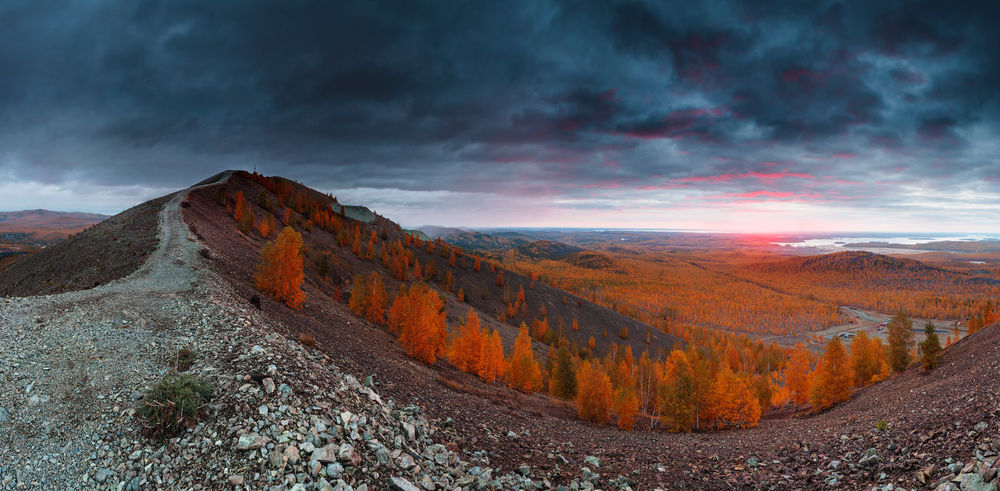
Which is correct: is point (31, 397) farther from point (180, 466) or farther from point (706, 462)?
point (706, 462)

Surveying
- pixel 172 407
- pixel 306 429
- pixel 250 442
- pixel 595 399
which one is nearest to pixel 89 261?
pixel 172 407

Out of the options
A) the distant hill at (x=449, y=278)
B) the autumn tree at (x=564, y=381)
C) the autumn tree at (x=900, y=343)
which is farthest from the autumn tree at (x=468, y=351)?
the autumn tree at (x=900, y=343)

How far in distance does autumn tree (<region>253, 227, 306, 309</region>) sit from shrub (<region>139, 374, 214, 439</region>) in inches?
831

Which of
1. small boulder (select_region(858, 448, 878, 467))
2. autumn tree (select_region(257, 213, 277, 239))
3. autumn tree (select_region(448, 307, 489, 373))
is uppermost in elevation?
autumn tree (select_region(257, 213, 277, 239))

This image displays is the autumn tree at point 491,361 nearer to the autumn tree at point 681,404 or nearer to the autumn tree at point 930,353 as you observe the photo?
the autumn tree at point 681,404

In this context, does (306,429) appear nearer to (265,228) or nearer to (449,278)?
(265,228)

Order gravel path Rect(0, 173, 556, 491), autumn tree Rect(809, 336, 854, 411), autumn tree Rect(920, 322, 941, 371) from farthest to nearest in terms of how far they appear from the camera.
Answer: autumn tree Rect(809, 336, 854, 411), autumn tree Rect(920, 322, 941, 371), gravel path Rect(0, 173, 556, 491)

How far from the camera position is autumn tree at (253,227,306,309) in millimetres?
31797

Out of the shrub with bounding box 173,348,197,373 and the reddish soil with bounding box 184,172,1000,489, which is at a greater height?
the shrub with bounding box 173,348,197,373

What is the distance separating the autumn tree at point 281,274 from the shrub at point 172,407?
2111 centimetres

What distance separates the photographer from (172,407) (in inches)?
433

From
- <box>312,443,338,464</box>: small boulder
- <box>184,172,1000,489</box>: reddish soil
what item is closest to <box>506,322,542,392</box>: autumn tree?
<box>184,172,1000,489</box>: reddish soil

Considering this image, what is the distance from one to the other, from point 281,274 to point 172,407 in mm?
23095

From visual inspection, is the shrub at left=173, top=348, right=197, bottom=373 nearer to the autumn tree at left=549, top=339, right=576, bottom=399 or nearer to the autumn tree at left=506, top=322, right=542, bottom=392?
the autumn tree at left=506, top=322, right=542, bottom=392
